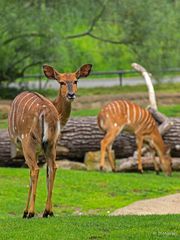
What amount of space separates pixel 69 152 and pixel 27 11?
7.05m

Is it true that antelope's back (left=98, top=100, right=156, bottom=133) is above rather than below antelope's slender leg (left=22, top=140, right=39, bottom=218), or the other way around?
below

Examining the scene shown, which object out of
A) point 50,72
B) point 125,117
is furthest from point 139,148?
point 50,72

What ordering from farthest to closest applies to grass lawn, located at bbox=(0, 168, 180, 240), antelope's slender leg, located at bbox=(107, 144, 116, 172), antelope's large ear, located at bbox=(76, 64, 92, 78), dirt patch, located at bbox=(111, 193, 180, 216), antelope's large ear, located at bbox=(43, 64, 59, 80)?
antelope's slender leg, located at bbox=(107, 144, 116, 172) → dirt patch, located at bbox=(111, 193, 180, 216) → antelope's large ear, located at bbox=(76, 64, 92, 78) → antelope's large ear, located at bbox=(43, 64, 59, 80) → grass lawn, located at bbox=(0, 168, 180, 240)

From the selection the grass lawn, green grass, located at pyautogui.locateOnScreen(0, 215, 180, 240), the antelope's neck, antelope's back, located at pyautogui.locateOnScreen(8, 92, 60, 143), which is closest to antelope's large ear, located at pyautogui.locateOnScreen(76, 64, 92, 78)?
the antelope's neck

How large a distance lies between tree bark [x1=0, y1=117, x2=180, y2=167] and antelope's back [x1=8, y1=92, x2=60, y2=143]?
24.6 ft

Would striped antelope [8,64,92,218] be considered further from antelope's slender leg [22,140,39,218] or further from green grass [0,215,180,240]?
green grass [0,215,180,240]

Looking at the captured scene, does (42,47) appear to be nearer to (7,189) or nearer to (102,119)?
(102,119)

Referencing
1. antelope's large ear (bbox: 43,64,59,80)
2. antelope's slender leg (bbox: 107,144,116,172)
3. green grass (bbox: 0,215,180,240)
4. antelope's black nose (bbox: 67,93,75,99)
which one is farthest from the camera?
antelope's slender leg (bbox: 107,144,116,172)

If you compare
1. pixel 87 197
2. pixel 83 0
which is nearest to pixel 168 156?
pixel 87 197

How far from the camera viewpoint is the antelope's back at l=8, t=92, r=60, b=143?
1097 centimetres

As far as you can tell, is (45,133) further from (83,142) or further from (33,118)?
(83,142)

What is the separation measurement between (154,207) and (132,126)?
5.79 metres

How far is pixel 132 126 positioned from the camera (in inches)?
755

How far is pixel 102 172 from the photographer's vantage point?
59.1ft
